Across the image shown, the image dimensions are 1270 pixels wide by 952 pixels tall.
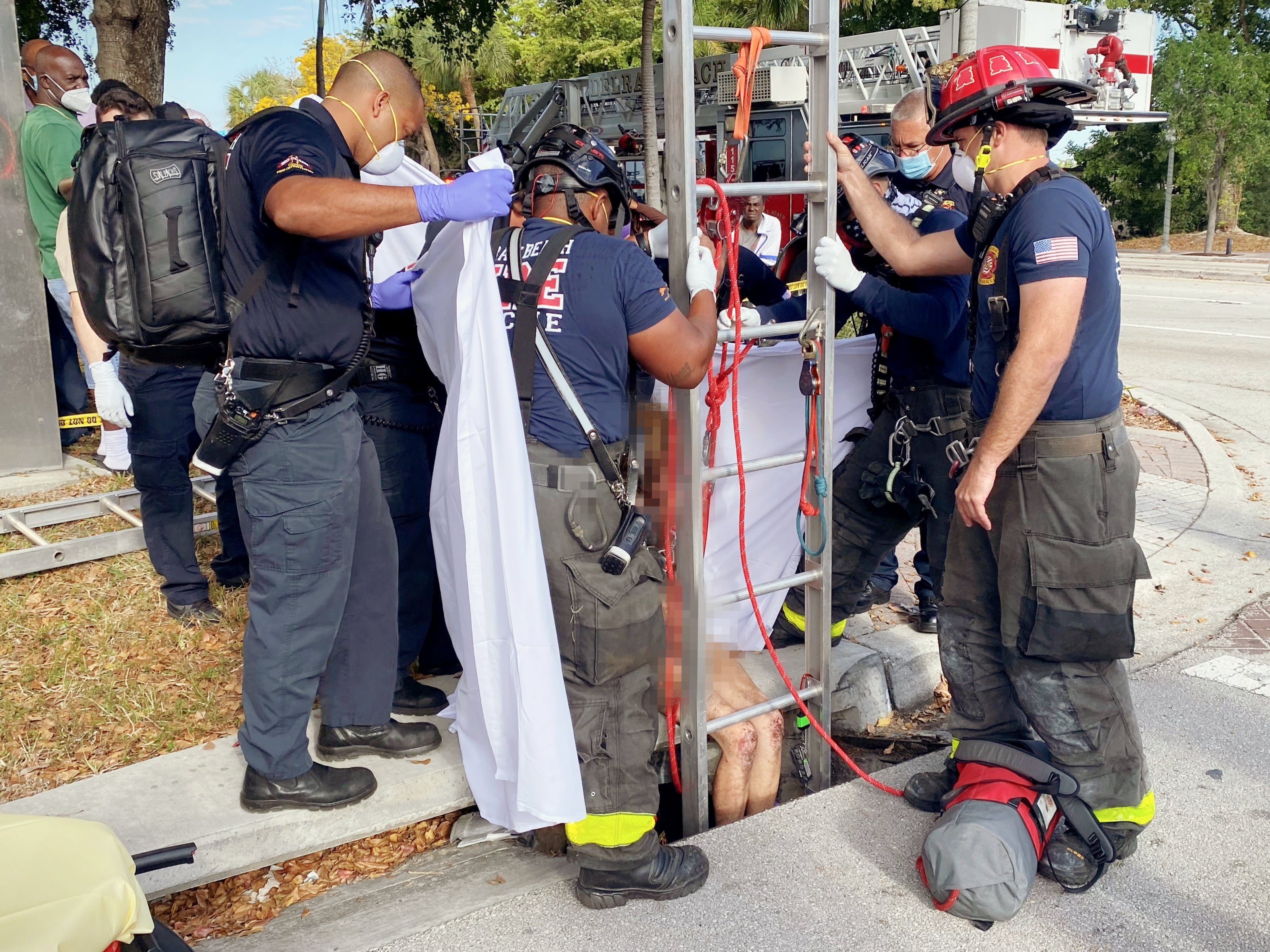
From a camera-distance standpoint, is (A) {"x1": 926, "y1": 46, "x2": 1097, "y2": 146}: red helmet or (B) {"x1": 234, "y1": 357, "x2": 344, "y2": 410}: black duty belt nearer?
(B) {"x1": 234, "y1": 357, "x2": 344, "y2": 410}: black duty belt

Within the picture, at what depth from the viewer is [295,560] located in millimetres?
2898

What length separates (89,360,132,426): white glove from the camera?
175 inches

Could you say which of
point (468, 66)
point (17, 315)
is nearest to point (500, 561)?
point (17, 315)

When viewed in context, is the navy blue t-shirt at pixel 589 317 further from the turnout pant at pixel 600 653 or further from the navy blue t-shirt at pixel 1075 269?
the navy blue t-shirt at pixel 1075 269

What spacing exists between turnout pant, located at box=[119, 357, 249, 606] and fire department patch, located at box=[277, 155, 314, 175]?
6.00 feet

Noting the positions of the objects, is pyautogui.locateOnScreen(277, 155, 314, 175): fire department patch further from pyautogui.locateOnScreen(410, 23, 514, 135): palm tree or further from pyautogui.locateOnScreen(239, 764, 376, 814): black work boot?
pyautogui.locateOnScreen(410, 23, 514, 135): palm tree

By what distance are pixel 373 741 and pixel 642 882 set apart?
103 cm

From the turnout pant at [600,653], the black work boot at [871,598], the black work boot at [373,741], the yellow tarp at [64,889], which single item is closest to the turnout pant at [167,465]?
the black work boot at [373,741]

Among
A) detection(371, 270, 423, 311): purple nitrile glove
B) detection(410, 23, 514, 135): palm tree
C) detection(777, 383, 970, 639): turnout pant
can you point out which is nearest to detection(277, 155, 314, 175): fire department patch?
detection(371, 270, 423, 311): purple nitrile glove

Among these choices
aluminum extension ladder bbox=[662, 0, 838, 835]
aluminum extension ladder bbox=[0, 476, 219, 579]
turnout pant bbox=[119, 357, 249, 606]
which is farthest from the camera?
aluminum extension ladder bbox=[0, 476, 219, 579]

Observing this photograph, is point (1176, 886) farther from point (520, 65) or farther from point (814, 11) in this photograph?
point (520, 65)

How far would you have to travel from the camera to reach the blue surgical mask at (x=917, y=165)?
4.20 metres

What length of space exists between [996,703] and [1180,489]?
4.39m

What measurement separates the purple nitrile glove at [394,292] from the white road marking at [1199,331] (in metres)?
11.6
